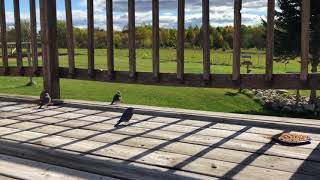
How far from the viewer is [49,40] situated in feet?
22.1

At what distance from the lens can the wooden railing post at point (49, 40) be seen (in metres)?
6.65

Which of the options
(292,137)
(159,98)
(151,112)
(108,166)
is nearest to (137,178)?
(108,166)

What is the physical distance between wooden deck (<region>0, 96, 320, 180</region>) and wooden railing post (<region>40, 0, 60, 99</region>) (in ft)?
3.30

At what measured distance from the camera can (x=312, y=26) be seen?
74.9 feet

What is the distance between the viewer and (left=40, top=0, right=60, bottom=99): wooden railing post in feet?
21.8

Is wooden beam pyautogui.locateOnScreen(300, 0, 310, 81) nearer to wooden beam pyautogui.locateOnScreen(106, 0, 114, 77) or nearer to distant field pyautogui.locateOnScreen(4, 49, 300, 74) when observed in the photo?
wooden beam pyautogui.locateOnScreen(106, 0, 114, 77)

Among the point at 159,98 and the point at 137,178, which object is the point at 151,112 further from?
the point at 159,98

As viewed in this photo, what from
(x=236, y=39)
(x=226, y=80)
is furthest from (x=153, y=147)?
(x=236, y=39)

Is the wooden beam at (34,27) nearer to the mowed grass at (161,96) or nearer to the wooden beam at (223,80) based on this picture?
the wooden beam at (223,80)

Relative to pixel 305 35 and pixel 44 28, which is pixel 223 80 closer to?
pixel 305 35

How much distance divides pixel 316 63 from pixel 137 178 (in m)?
22.5

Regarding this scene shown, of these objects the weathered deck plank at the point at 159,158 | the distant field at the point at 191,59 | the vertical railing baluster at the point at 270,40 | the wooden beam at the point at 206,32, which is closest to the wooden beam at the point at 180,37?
the wooden beam at the point at 206,32

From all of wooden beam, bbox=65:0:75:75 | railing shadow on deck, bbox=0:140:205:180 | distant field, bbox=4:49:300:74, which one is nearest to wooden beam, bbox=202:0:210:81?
railing shadow on deck, bbox=0:140:205:180

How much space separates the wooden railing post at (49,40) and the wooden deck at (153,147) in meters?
1.01
